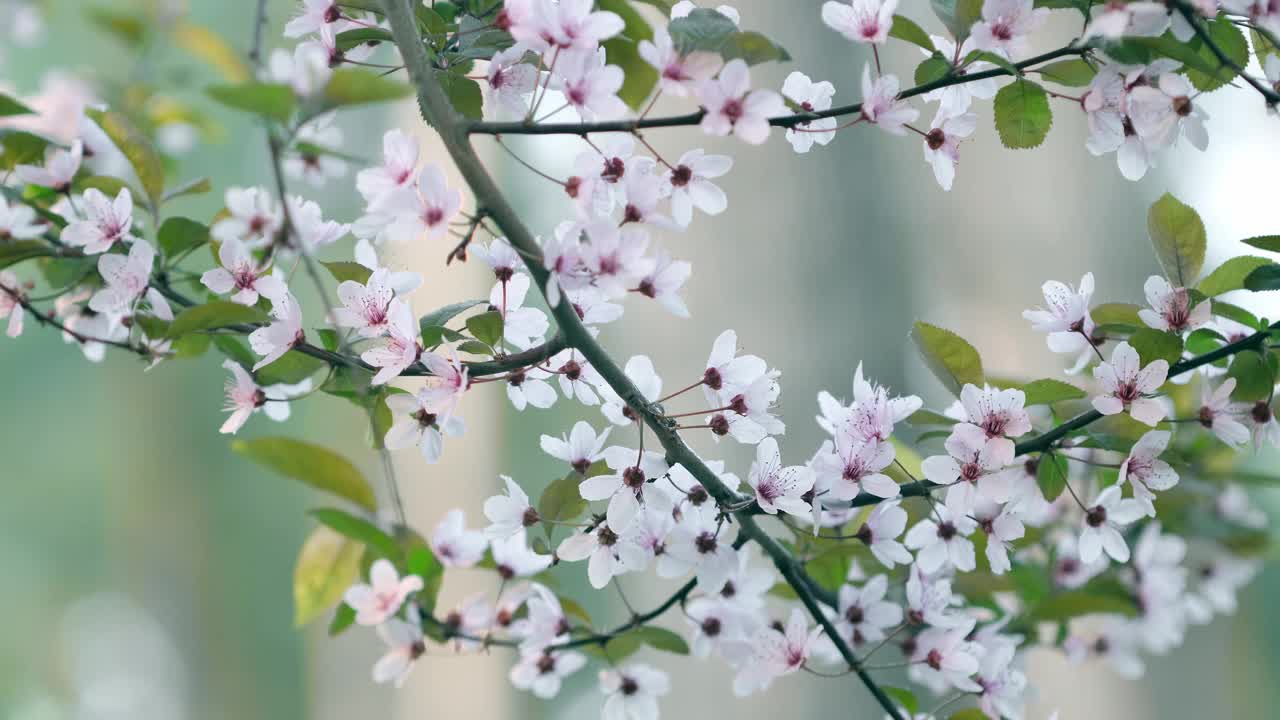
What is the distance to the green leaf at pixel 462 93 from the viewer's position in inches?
17.4

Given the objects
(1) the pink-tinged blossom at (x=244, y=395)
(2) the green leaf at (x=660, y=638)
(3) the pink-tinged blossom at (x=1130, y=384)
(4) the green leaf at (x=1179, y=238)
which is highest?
(4) the green leaf at (x=1179, y=238)

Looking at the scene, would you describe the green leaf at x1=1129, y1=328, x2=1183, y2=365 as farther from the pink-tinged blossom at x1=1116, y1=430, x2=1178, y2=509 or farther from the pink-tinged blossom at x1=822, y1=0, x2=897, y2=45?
the pink-tinged blossom at x1=822, y1=0, x2=897, y2=45

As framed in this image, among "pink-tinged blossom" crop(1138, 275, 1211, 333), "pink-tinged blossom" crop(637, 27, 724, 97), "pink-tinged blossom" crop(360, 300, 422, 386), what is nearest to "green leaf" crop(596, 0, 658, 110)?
"pink-tinged blossom" crop(637, 27, 724, 97)

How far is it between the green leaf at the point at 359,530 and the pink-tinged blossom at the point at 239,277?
→ 106 millimetres

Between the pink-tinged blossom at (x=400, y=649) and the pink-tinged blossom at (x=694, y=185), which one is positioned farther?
the pink-tinged blossom at (x=400, y=649)

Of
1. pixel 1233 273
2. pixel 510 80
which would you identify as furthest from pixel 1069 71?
pixel 510 80

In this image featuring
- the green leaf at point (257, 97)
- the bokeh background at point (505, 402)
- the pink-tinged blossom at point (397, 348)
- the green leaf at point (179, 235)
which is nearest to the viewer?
the green leaf at point (257, 97)

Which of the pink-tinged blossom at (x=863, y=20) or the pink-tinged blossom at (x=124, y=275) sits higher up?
the pink-tinged blossom at (x=863, y=20)

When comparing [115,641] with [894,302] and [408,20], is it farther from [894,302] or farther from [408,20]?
[408,20]

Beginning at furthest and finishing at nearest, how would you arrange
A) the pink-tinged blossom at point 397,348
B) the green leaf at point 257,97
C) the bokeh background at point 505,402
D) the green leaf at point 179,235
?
the bokeh background at point 505,402 → the green leaf at point 179,235 → the pink-tinged blossom at point 397,348 → the green leaf at point 257,97

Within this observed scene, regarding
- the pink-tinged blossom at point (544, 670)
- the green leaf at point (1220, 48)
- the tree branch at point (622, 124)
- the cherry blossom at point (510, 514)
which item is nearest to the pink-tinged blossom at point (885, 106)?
the tree branch at point (622, 124)

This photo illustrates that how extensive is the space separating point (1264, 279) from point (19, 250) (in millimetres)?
552

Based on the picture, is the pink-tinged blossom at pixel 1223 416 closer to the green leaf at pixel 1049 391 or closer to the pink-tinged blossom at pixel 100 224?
the green leaf at pixel 1049 391

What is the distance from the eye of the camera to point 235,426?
0.47 meters
